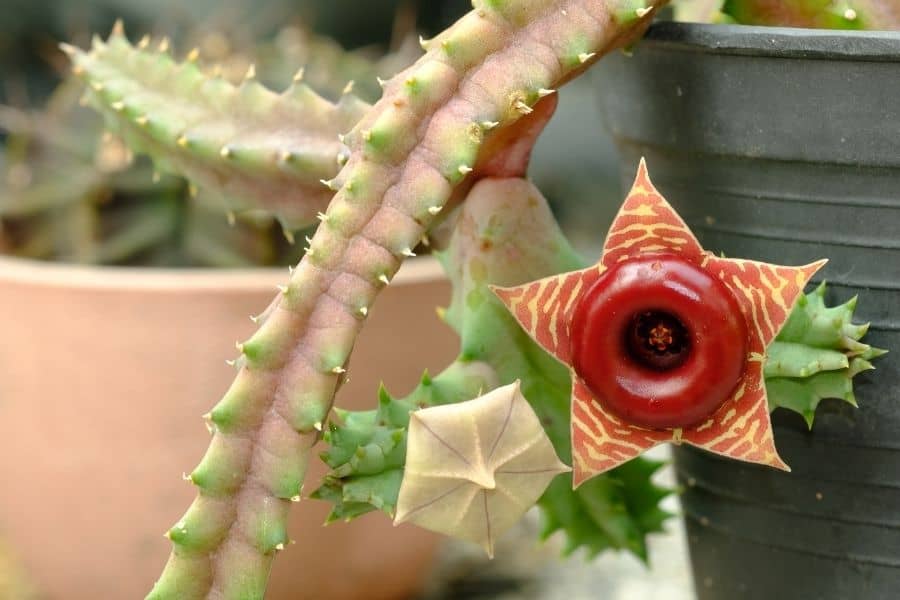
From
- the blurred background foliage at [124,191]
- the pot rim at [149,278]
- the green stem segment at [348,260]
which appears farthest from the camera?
the blurred background foliage at [124,191]

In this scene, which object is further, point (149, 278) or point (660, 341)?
point (149, 278)

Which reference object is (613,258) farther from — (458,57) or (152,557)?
(152,557)

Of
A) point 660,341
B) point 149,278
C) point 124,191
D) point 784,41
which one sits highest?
point 124,191

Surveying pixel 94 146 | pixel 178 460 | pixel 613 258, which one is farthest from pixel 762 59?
pixel 94 146

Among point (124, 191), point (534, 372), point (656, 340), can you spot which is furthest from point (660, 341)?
point (124, 191)

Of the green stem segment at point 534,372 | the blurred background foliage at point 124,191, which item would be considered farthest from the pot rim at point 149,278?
the green stem segment at point 534,372

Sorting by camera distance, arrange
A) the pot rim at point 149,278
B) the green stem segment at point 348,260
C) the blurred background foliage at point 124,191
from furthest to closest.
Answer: the blurred background foliage at point 124,191
the pot rim at point 149,278
the green stem segment at point 348,260

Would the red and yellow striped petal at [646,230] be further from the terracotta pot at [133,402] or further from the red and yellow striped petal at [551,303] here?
the terracotta pot at [133,402]

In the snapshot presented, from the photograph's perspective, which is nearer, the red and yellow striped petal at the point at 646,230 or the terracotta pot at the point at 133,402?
the red and yellow striped petal at the point at 646,230

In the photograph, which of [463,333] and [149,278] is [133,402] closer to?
[149,278]
